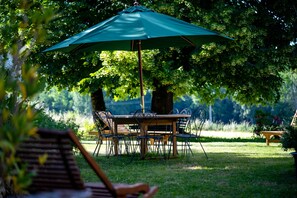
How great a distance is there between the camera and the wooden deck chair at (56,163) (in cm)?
313

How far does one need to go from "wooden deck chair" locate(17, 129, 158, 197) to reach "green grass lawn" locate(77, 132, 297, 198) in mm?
2819

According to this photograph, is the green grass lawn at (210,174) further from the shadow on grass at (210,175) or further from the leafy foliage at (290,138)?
the leafy foliage at (290,138)

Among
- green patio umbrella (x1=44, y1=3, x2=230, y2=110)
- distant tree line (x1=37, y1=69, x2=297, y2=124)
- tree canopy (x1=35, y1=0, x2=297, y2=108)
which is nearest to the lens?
green patio umbrella (x1=44, y1=3, x2=230, y2=110)

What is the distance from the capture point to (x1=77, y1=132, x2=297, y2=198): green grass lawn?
621 centimetres

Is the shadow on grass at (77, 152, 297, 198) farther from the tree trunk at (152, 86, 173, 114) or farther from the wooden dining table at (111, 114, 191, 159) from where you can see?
the tree trunk at (152, 86, 173, 114)

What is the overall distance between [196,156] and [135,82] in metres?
7.60

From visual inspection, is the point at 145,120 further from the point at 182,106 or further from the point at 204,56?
the point at 182,106

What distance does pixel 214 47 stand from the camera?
16.3 m

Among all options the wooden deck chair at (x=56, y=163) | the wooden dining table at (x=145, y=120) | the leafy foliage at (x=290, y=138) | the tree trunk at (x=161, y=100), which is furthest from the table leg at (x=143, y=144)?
the tree trunk at (x=161, y=100)

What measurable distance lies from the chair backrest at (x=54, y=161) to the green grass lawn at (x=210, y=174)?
9.34 feet

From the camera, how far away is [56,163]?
3.21 metres

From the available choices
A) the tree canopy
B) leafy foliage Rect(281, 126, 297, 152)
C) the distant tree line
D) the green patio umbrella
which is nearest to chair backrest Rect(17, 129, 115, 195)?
leafy foliage Rect(281, 126, 297, 152)

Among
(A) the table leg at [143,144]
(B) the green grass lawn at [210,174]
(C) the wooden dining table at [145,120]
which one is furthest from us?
(A) the table leg at [143,144]

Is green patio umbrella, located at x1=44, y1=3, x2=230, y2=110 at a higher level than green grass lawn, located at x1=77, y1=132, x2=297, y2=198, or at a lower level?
higher
